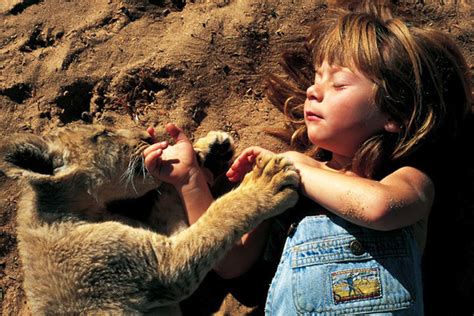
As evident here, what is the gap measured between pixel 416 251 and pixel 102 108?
3.10 metres

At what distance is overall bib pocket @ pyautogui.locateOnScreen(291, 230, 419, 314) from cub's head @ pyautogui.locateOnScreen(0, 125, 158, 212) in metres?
1.42

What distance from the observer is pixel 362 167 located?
445 centimetres

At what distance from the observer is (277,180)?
14.2 feet

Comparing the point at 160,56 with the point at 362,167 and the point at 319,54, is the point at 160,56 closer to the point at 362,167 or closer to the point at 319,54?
the point at 319,54

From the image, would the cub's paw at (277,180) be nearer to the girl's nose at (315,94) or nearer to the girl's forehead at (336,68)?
the girl's nose at (315,94)

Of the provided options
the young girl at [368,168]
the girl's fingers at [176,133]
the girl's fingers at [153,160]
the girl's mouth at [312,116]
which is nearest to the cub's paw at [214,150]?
the girl's fingers at [176,133]

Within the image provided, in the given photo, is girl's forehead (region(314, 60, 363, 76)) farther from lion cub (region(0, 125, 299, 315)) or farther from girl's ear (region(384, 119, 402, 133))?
lion cub (region(0, 125, 299, 315))

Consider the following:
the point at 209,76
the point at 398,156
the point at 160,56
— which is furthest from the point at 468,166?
the point at 160,56

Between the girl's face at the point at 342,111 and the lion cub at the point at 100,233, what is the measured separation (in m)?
0.39

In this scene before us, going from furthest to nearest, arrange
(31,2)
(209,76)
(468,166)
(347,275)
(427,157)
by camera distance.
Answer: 1. (31,2)
2. (209,76)
3. (468,166)
4. (427,157)
5. (347,275)

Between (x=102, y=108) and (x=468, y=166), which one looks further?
(x=102, y=108)

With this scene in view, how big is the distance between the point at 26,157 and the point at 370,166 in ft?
8.18

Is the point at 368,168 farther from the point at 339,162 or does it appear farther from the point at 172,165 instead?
the point at 172,165

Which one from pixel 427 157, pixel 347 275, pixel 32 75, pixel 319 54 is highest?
pixel 319 54
